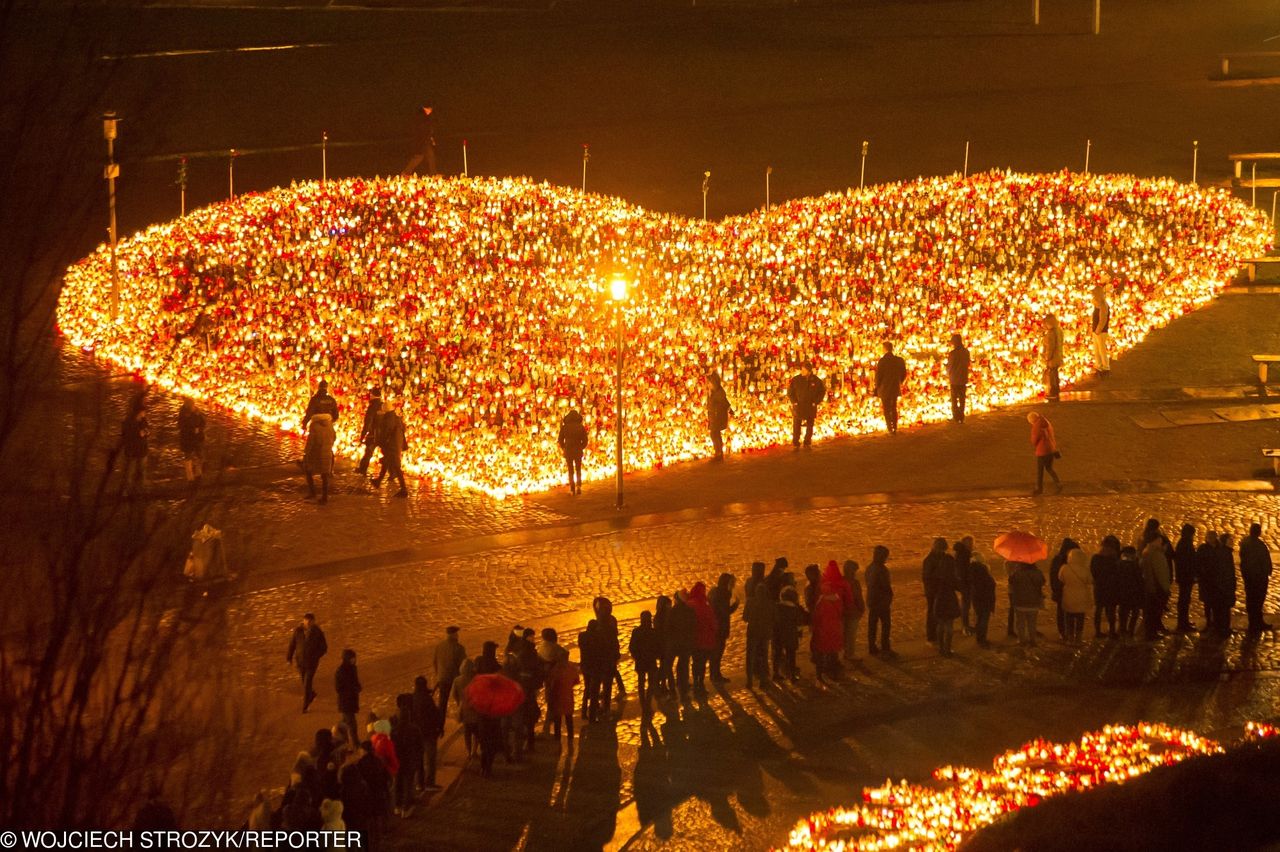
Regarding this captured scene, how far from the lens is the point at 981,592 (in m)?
17.5

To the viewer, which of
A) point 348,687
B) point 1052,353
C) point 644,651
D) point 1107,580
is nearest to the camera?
point 348,687

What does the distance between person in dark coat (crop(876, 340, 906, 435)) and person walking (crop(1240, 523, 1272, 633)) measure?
26.8ft

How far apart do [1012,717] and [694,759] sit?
9.30 ft

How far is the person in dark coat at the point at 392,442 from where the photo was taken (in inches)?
890

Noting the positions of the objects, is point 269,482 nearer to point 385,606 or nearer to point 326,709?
point 385,606

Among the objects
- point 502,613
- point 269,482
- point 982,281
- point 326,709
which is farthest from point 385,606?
point 982,281

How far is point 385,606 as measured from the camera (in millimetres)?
19062

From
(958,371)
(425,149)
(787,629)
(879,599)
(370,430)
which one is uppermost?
(425,149)

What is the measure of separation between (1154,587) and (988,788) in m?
4.40

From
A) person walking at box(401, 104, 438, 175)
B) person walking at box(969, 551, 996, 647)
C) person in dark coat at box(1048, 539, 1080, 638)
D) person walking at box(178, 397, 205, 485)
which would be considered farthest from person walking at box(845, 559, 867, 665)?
person walking at box(401, 104, 438, 175)

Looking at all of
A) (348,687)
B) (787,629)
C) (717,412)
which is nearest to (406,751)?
(348,687)

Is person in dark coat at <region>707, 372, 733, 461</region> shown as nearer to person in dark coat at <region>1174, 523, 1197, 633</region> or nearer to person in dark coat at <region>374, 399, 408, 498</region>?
person in dark coat at <region>374, 399, 408, 498</region>

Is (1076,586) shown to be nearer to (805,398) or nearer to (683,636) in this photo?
(683,636)

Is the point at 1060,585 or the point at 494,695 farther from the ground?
the point at 1060,585
